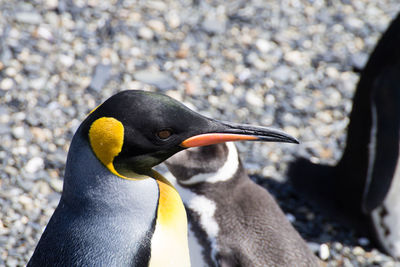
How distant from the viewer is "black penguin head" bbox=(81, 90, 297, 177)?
1.88 meters

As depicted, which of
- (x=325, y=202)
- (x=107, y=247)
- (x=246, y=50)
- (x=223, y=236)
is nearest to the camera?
(x=107, y=247)

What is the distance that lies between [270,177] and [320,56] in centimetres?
132

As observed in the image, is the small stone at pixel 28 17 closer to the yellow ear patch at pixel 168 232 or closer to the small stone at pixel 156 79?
the small stone at pixel 156 79

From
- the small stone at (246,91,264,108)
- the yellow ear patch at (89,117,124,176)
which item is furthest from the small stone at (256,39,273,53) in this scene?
the yellow ear patch at (89,117,124,176)

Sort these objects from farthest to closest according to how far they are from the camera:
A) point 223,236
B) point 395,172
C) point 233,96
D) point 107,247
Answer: point 233,96, point 395,172, point 223,236, point 107,247

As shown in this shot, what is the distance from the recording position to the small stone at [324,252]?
3.31m

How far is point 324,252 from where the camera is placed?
131 inches

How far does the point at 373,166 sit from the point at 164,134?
186 cm

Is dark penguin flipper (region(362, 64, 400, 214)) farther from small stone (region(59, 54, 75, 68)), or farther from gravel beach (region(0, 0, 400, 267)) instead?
small stone (region(59, 54, 75, 68))

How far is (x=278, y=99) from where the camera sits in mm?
4164

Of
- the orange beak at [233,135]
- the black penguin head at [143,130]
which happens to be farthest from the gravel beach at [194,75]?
the orange beak at [233,135]

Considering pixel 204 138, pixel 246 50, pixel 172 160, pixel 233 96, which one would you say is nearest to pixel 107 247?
pixel 204 138

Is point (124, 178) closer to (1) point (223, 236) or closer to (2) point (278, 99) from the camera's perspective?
(1) point (223, 236)

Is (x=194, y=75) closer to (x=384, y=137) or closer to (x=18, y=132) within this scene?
(x=18, y=132)
